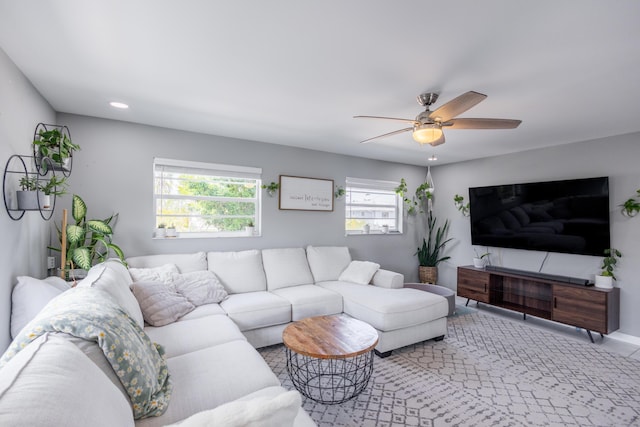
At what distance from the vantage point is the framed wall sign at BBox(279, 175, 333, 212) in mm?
4094

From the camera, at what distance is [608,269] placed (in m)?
3.38

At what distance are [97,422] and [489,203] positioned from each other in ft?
16.2

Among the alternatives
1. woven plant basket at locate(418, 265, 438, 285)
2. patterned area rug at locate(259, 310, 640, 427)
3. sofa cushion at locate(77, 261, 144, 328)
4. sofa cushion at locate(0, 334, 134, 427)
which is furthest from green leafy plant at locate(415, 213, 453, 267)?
sofa cushion at locate(0, 334, 134, 427)

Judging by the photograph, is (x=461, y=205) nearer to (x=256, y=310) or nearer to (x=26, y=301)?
(x=256, y=310)

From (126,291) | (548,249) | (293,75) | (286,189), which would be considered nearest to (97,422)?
(126,291)

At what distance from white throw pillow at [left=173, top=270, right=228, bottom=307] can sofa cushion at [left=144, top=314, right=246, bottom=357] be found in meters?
0.38

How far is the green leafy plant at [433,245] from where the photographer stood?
5.20 meters

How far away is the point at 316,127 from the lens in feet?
10.7

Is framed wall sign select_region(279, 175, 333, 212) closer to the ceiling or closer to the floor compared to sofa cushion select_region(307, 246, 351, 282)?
closer to the ceiling

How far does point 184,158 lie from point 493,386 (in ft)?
12.5

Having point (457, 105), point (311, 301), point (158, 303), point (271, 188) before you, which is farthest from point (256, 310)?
point (457, 105)

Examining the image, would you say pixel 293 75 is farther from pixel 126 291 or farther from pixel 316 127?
pixel 126 291

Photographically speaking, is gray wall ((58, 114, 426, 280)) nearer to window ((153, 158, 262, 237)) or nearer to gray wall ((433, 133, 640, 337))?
window ((153, 158, 262, 237))

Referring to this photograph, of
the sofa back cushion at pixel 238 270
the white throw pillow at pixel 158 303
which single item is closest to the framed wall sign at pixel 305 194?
the sofa back cushion at pixel 238 270
